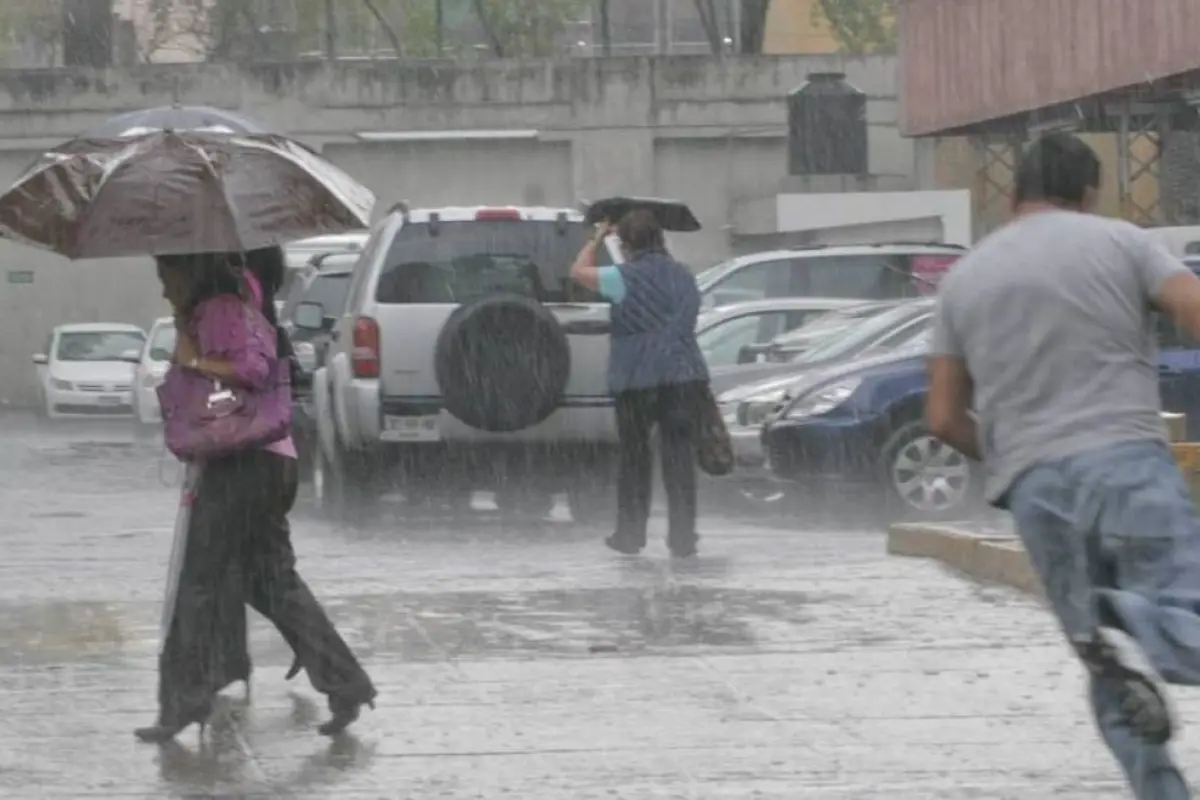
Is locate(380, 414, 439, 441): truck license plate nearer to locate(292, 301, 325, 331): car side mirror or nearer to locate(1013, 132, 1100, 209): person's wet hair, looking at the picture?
locate(292, 301, 325, 331): car side mirror

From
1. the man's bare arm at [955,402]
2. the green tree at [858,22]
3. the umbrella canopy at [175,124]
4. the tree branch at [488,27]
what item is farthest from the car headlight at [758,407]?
the green tree at [858,22]

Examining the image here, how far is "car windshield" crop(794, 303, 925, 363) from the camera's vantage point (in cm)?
1809

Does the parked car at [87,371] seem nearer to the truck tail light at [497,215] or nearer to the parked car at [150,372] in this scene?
the parked car at [150,372]

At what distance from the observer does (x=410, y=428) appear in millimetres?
15859

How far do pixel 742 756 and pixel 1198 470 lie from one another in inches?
202

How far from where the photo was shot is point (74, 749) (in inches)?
313

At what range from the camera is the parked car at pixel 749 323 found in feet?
67.6

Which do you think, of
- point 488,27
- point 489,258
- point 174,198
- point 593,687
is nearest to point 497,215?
point 489,258

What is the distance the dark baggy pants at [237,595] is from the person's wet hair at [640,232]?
5.09 metres

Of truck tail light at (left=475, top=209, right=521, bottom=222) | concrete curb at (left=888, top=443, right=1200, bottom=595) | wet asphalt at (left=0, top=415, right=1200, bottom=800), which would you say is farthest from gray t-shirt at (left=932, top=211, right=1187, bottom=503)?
truck tail light at (left=475, top=209, right=521, bottom=222)

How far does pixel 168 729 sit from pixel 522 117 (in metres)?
31.0

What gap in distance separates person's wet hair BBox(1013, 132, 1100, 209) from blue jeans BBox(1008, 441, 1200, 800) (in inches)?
25.1

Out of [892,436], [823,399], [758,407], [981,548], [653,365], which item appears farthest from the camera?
[758,407]

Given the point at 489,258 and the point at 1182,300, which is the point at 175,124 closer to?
the point at 1182,300
